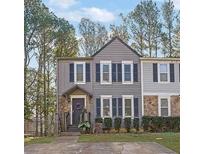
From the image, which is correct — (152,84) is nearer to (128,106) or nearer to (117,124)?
(128,106)

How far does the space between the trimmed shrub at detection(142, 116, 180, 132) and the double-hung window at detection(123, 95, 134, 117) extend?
2.22 ft

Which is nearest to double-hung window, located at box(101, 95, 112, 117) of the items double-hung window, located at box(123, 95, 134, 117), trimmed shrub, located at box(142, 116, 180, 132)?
double-hung window, located at box(123, 95, 134, 117)

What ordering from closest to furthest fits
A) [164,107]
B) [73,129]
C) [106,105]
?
[73,129] → [106,105] → [164,107]

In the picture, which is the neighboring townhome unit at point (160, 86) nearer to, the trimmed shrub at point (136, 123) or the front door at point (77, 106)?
the trimmed shrub at point (136, 123)

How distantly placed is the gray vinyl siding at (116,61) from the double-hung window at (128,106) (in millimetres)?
193

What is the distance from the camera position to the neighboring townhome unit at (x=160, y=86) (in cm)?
1656

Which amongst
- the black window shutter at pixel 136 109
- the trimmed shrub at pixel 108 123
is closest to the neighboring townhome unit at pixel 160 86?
the black window shutter at pixel 136 109

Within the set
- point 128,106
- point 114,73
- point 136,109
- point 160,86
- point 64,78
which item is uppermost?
point 114,73

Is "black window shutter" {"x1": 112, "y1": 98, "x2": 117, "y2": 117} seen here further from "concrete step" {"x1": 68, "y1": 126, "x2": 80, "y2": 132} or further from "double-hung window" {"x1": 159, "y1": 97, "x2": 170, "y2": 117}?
"double-hung window" {"x1": 159, "y1": 97, "x2": 170, "y2": 117}

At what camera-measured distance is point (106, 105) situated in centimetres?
1639

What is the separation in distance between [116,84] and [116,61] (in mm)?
957

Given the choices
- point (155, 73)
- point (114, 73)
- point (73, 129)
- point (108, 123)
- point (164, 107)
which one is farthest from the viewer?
point (155, 73)

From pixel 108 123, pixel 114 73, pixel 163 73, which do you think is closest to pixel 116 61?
pixel 114 73
